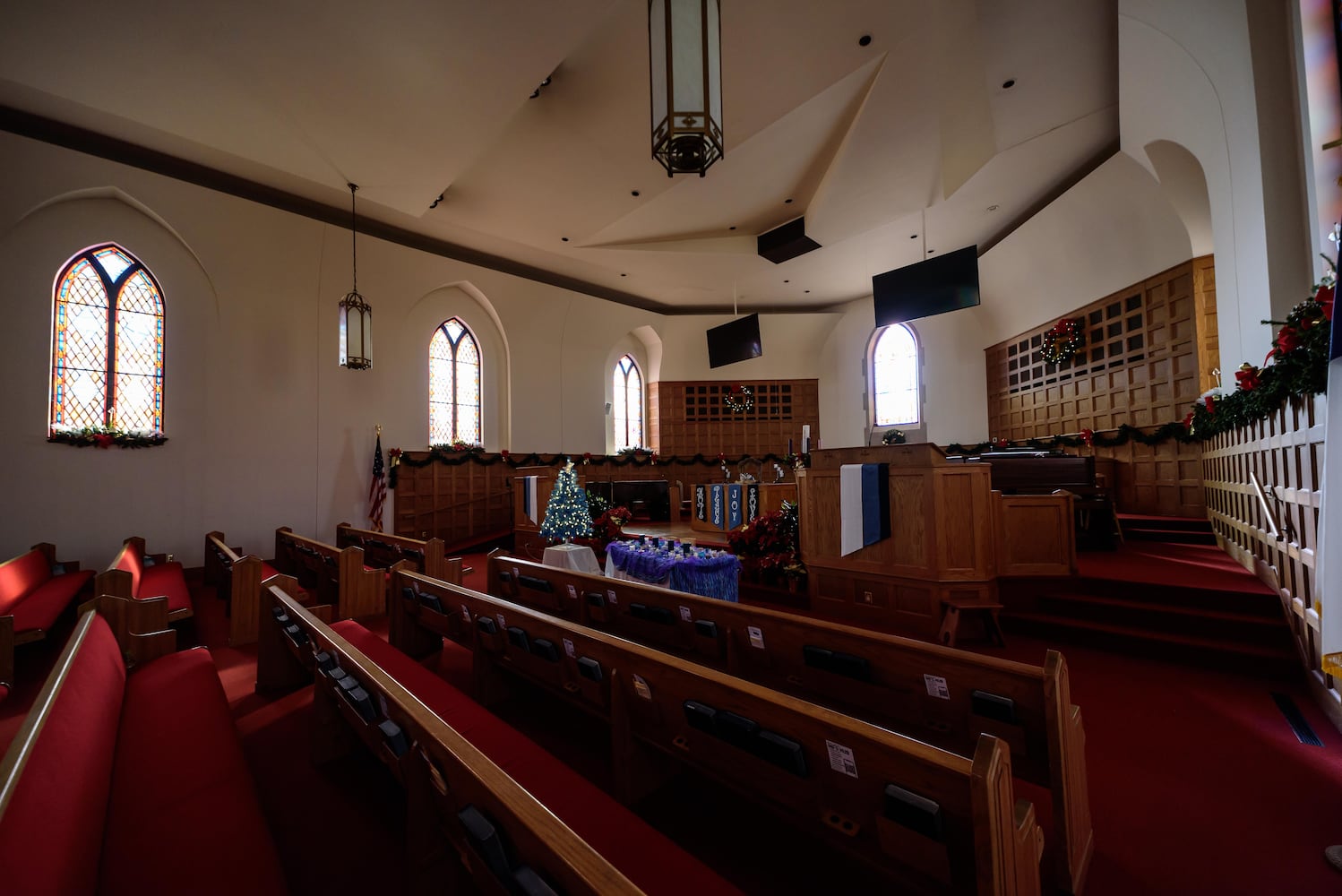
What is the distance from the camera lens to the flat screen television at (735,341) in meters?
11.3

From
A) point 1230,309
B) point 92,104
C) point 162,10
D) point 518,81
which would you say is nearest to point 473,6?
point 518,81

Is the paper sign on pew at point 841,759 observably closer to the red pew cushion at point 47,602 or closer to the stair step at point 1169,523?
the red pew cushion at point 47,602

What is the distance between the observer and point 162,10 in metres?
3.96

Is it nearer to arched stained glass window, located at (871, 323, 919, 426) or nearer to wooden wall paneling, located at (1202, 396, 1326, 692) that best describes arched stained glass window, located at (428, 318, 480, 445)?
arched stained glass window, located at (871, 323, 919, 426)

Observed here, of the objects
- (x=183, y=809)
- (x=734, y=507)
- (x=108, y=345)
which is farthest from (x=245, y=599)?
(x=734, y=507)

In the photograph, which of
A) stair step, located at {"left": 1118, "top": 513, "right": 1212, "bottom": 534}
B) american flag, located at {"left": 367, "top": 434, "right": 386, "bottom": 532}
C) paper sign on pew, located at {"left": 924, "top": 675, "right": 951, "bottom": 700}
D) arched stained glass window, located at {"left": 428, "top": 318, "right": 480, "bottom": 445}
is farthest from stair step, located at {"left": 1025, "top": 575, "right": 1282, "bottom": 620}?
arched stained glass window, located at {"left": 428, "top": 318, "right": 480, "bottom": 445}

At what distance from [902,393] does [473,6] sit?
1009 centimetres

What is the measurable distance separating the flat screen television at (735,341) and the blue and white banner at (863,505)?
7504mm

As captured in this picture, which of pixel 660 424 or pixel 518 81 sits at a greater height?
pixel 518 81

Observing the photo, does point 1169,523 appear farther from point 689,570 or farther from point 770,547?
point 689,570

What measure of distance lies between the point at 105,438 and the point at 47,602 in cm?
333

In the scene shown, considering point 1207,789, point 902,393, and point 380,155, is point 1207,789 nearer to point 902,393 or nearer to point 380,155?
point 380,155

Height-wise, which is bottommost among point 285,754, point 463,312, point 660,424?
point 285,754

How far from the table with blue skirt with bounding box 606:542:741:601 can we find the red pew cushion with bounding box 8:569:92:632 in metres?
3.53
